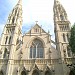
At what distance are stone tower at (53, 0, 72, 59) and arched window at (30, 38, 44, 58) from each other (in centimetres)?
322

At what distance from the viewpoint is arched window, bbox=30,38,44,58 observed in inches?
1183

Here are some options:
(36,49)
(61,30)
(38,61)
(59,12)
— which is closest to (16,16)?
(59,12)

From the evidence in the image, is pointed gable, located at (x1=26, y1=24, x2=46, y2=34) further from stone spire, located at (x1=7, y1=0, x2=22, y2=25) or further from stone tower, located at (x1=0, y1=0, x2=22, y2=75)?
stone spire, located at (x1=7, y1=0, x2=22, y2=25)

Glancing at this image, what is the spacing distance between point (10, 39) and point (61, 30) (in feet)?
36.0

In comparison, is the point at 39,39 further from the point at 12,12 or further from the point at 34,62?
the point at 12,12

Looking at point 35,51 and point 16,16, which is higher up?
point 16,16

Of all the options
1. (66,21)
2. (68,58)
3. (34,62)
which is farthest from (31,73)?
(66,21)

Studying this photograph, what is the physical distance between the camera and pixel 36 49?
31.1 meters

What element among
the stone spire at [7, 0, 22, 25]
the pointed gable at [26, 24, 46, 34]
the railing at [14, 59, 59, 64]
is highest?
the stone spire at [7, 0, 22, 25]

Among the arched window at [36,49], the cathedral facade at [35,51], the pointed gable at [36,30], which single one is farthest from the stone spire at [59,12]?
the arched window at [36,49]

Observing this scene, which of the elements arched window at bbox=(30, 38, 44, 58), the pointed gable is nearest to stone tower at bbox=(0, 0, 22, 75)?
the pointed gable

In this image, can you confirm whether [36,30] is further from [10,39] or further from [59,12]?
[59,12]

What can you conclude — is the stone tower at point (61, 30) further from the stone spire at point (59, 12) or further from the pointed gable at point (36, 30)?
the pointed gable at point (36, 30)

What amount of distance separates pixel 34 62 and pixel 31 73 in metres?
2.15
